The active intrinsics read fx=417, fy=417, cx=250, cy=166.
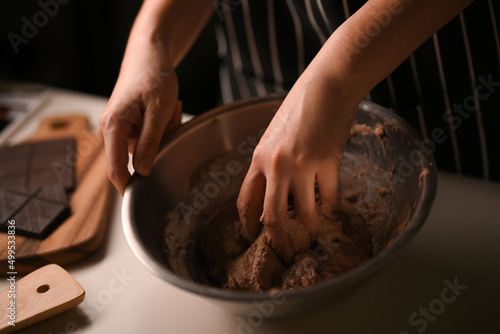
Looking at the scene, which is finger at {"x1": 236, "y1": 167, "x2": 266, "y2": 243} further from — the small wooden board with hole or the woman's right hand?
the small wooden board with hole

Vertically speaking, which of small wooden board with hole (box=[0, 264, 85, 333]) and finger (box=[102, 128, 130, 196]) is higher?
finger (box=[102, 128, 130, 196])

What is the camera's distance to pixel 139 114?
854 millimetres

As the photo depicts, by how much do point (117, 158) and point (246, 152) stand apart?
29 cm

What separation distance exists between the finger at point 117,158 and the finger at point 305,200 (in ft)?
1.10

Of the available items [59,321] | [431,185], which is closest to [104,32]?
[59,321]

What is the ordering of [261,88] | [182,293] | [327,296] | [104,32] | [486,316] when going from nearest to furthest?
A: [327,296]
[486,316]
[182,293]
[261,88]
[104,32]

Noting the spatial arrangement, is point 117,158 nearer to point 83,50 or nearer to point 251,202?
point 251,202

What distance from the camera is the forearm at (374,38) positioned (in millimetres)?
649

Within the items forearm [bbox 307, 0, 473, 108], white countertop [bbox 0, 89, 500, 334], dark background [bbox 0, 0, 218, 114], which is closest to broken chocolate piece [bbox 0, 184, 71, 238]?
white countertop [bbox 0, 89, 500, 334]

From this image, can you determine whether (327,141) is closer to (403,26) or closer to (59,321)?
(403,26)

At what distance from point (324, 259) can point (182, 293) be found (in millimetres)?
287

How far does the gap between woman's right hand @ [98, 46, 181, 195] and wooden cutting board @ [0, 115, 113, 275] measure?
0.71 ft

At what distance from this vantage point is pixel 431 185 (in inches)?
24.1

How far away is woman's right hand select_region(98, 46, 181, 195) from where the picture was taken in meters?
0.79
